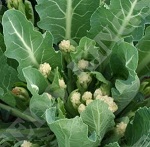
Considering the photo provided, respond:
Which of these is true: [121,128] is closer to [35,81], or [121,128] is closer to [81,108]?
[81,108]

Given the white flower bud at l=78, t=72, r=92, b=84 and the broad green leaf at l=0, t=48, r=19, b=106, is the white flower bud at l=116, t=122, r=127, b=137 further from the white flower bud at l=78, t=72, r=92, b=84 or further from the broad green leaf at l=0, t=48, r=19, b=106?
the broad green leaf at l=0, t=48, r=19, b=106

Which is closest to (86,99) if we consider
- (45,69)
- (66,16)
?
(45,69)

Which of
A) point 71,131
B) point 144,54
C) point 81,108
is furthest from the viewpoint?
point 144,54

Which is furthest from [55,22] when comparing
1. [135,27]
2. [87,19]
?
[135,27]

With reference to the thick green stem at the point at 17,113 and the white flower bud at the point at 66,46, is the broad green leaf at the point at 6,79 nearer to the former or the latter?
the thick green stem at the point at 17,113

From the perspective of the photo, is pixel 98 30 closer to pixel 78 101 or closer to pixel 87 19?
pixel 87 19

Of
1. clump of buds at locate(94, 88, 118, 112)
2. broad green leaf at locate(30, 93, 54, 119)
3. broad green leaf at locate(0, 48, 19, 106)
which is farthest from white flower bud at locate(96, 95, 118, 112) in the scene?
broad green leaf at locate(0, 48, 19, 106)

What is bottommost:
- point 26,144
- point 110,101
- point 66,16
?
point 26,144
